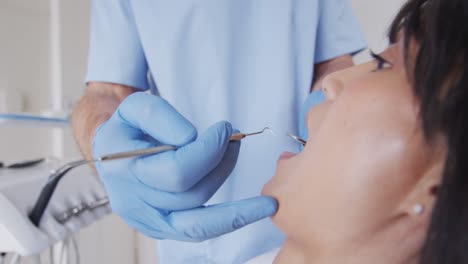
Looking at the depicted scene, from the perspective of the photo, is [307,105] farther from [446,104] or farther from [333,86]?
[446,104]

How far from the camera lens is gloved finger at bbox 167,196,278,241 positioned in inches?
21.5

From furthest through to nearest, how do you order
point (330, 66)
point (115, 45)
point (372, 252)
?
point (330, 66), point (115, 45), point (372, 252)

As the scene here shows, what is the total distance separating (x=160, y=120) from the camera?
0.55 m

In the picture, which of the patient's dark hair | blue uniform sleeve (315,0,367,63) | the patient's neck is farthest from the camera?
blue uniform sleeve (315,0,367,63)

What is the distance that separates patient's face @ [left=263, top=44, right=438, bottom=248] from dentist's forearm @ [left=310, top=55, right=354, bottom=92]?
0.42 meters

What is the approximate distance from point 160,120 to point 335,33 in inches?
25.1

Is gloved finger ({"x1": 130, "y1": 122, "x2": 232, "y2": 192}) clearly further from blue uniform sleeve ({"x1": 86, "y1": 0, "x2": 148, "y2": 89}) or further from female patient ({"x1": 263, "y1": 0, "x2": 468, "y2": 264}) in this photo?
blue uniform sleeve ({"x1": 86, "y1": 0, "x2": 148, "y2": 89})

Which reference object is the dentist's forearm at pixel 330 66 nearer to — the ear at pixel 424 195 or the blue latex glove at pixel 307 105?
the blue latex glove at pixel 307 105

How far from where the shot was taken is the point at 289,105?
879 mm

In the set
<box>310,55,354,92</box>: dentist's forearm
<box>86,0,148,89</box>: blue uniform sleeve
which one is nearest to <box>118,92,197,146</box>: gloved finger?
<box>86,0,148,89</box>: blue uniform sleeve

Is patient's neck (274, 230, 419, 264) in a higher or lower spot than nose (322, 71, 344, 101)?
lower

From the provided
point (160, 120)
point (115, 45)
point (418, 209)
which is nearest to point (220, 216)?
point (160, 120)

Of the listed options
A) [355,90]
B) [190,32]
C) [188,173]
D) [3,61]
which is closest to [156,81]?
[190,32]

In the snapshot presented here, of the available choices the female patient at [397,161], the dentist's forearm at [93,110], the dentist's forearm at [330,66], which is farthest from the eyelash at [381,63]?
the dentist's forearm at [93,110]
